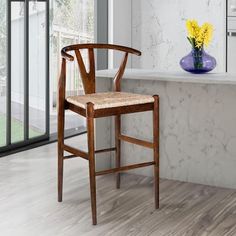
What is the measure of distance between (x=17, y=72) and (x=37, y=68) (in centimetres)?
26

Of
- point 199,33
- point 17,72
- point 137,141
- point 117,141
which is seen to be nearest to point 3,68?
point 17,72

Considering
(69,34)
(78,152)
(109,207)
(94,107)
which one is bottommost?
(109,207)

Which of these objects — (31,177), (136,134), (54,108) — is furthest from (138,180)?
(54,108)

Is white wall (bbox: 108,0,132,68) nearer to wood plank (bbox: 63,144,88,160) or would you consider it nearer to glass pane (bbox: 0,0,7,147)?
glass pane (bbox: 0,0,7,147)

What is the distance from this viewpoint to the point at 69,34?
231 inches

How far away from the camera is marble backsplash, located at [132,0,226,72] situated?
18.8 ft

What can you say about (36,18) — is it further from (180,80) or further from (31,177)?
(180,80)

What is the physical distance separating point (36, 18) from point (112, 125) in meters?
1.46

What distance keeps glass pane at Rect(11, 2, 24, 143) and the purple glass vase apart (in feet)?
5.59

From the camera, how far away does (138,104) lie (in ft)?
12.0

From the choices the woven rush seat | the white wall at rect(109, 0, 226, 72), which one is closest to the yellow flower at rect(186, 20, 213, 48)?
the woven rush seat

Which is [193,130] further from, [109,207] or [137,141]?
[109,207]

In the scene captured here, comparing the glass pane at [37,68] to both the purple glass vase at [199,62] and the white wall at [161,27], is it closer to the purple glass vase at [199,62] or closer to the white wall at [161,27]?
the white wall at [161,27]

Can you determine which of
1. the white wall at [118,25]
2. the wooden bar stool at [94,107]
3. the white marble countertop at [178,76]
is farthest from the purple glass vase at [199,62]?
the white wall at [118,25]
